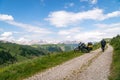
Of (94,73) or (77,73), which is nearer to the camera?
(94,73)

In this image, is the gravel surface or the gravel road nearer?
the gravel surface

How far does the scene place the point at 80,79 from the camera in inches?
721

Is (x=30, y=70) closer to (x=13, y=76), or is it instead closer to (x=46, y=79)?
(x=13, y=76)

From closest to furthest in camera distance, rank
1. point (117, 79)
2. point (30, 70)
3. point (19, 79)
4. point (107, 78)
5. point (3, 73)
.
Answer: point (117, 79)
point (107, 78)
point (19, 79)
point (3, 73)
point (30, 70)

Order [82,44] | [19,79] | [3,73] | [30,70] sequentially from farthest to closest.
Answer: [82,44], [30,70], [3,73], [19,79]

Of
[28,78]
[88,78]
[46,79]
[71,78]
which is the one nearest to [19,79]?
[28,78]

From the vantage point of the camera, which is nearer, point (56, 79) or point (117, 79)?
point (117, 79)

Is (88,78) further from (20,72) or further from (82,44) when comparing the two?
(82,44)

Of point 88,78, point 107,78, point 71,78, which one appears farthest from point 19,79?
point 107,78

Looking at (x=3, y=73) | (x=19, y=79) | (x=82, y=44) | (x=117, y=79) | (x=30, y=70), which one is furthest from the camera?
(x=82, y=44)

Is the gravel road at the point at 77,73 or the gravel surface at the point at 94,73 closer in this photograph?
the gravel surface at the point at 94,73

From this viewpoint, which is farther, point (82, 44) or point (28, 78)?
point (82, 44)

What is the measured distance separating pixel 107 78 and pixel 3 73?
9213 mm

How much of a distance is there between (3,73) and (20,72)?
5.79ft
